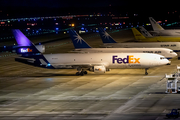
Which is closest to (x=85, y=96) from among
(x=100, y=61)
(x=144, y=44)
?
(x=100, y=61)

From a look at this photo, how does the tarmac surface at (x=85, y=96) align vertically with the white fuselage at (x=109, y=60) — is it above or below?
below

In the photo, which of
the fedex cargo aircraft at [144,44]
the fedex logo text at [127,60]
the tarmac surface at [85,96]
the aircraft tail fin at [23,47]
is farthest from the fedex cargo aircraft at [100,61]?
the fedex cargo aircraft at [144,44]

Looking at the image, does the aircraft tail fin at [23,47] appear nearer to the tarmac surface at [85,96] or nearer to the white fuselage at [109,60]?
the white fuselage at [109,60]

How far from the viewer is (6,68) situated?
75125 millimetres

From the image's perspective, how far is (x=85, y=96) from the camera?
45.8 m

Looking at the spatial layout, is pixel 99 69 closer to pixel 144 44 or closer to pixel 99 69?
pixel 99 69

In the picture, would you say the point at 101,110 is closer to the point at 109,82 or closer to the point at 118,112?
the point at 118,112

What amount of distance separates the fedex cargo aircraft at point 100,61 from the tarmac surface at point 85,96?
1803 millimetres

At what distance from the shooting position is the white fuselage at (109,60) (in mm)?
62031

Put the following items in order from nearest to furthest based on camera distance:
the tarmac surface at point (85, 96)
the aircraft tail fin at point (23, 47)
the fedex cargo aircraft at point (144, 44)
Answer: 1. the tarmac surface at point (85, 96)
2. the aircraft tail fin at point (23, 47)
3. the fedex cargo aircraft at point (144, 44)

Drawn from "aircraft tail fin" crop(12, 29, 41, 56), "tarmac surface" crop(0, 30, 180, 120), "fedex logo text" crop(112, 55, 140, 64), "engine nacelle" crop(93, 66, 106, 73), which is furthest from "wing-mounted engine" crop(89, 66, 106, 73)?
"aircraft tail fin" crop(12, 29, 41, 56)

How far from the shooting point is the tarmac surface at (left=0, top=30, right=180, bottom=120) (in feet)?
121

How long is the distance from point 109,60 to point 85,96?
1786 cm

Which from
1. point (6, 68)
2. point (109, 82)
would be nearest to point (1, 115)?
point (109, 82)
